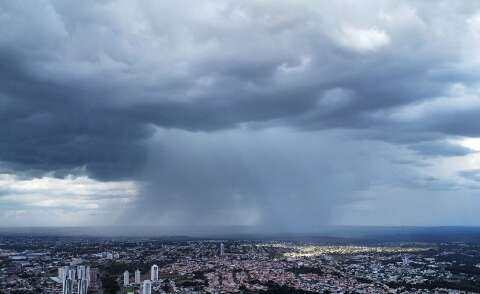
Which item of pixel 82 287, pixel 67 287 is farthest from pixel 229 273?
pixel 67 287

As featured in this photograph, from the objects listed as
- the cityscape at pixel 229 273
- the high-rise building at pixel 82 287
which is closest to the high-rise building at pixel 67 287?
the cityscape at pixel 229 273

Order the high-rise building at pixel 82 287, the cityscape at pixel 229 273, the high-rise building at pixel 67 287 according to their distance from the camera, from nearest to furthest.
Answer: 1. the high-rise building at pixel 67 287
2. the high-rise building at pixel 82 287
3. the cityscape at pixel 229 273

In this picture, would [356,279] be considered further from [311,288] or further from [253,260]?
[253,260]

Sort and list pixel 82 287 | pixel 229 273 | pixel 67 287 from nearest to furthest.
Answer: pixel 67 287 → pixel 82 287 → pixel 229 273

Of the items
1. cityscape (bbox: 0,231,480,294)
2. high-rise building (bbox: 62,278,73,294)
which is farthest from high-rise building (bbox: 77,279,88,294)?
high-rise building (bbox: 62,278,73,294)

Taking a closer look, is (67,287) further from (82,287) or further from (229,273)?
(229,273)

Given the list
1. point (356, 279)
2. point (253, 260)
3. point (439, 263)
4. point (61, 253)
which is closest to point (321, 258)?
point (253, 260)

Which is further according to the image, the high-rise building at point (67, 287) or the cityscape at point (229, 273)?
the cityscape at point (229, 273)

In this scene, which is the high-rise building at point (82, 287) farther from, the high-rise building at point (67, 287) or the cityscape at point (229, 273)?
the high-rise building at point (67, 287)

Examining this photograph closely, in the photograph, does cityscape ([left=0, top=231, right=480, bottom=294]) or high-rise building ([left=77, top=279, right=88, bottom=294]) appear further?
cityscape ([left=0, top=231, right=480, bottom=294])

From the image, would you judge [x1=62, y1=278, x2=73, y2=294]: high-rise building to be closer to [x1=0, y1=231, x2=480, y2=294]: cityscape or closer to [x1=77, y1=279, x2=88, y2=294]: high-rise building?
[x1=0, y1=231, x2=480, y2=294]: cityscape

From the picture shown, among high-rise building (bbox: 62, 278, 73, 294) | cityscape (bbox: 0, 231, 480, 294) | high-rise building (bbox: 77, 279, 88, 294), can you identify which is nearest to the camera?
high-rise building (bbox: 62, 278, 73, 294)
